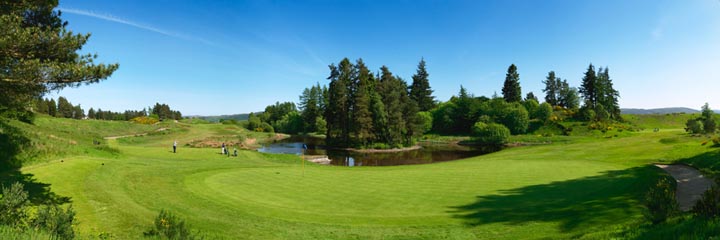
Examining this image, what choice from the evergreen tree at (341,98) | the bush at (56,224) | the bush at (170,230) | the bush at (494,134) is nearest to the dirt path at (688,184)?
the bush at (170,230)

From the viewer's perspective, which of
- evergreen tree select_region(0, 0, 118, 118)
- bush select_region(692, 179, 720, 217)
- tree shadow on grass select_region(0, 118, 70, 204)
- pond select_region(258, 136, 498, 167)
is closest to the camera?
bush select_region(692, 179, 720, 217)

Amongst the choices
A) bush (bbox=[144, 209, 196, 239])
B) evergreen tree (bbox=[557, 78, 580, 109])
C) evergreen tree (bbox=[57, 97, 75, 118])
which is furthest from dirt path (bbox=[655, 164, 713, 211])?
evergreen tree (bbox=[57, 97, 75, 118])

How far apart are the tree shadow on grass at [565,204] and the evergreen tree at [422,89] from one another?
326 feet

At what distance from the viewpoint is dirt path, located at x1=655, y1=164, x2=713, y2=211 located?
13366 millimetres

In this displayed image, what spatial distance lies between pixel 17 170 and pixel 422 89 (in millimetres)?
110603

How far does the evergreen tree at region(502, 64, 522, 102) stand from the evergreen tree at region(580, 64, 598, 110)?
759 inches

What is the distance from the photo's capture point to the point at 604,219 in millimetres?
11547

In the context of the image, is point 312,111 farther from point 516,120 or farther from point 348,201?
point 348,201

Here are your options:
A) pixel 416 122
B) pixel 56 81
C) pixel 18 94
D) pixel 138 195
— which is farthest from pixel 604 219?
pixel 416 122

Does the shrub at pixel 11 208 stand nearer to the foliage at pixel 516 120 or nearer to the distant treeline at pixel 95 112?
the foliage at pixel 516 120

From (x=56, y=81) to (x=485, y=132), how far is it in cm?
7539

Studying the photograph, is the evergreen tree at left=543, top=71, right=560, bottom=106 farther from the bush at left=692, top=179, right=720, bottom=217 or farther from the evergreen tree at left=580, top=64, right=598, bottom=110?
the bush at left=692, top=179, right=720, bottom=217

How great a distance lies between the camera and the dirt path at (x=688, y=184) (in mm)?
13366

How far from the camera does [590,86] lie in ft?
332
